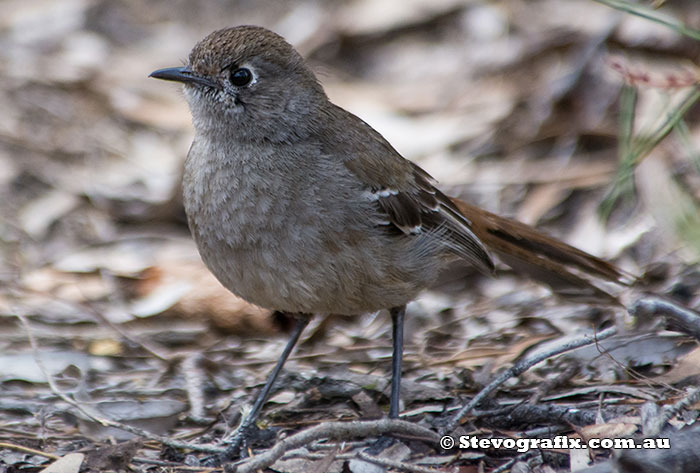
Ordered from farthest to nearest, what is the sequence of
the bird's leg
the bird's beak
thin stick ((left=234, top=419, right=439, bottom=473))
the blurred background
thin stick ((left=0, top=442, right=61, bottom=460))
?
the blurred background
the bird's beak
the bird's leg
thin stick ((left=0, top=442, right=61, bottom=460))
thin stick ((left=234, top=419, right=439, bottom=473))

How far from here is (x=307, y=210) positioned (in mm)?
4242

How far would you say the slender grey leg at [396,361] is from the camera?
14.6 feet

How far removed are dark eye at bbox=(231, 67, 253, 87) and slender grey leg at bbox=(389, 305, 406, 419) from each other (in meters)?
1.46

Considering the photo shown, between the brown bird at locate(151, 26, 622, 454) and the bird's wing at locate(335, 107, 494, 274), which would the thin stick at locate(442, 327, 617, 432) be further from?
the bird's wing at locate(335, 107, 494, 274)

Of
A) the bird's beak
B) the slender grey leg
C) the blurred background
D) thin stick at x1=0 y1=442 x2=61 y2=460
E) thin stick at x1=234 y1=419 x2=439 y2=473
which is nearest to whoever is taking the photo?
thin stick at x1=234 y1=419 x2=439 y2=473

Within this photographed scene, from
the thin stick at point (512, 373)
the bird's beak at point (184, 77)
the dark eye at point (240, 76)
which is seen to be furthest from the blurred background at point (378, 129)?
the dark eye at point (240, 76)

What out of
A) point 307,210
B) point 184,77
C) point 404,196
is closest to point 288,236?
point 307,210

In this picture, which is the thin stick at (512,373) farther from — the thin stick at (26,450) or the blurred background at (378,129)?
the thin stick at (26,450)

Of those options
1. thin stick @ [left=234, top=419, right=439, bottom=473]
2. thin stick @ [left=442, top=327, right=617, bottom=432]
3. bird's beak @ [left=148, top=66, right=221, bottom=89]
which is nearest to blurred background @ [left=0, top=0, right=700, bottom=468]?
thin stick @ [left=442, top=327, right=617, bottom=432]

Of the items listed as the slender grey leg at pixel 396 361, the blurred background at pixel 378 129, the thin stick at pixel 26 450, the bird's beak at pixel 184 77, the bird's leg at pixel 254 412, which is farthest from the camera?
the blurred background at pixel 378 129

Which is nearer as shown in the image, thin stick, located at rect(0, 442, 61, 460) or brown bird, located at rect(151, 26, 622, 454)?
thin stick, located at rect(0, 442, 61, 460)

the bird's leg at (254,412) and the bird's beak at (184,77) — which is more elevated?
the bird's beak at (184,77)

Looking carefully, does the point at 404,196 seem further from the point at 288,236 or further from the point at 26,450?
the point at 26,450

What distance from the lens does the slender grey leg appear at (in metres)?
4.44
